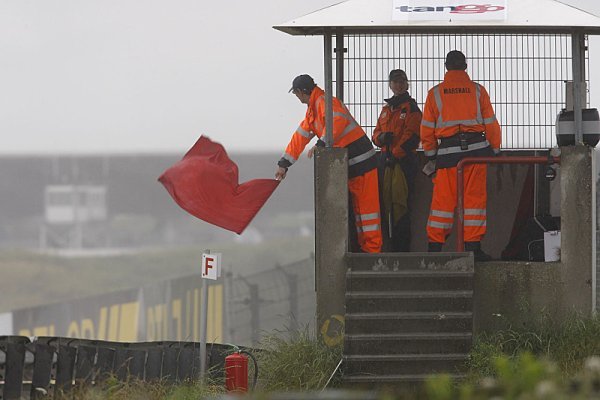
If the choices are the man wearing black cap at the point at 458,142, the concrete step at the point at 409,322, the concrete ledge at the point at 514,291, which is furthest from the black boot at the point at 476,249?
the concrete step at the point at 409,322

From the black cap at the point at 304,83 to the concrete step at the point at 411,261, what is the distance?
1759 mm

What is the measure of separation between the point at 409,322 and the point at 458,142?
73.0 inches

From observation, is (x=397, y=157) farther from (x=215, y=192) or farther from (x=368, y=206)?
(x=215, y=192)

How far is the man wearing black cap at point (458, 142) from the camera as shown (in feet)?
39.6

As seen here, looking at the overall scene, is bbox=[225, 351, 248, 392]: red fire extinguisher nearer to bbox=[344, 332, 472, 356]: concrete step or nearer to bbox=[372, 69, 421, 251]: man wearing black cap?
bbox=[344, 332, 472, 356]: concrete step

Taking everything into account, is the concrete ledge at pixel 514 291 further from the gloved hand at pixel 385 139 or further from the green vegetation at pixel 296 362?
the gloved hand at pixel 385 139

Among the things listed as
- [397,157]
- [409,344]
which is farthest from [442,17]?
[409,344]

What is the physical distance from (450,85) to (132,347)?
150 inches

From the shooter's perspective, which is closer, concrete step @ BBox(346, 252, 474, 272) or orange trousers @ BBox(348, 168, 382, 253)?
concrete step @ BBox(346, 252, 474, 272)

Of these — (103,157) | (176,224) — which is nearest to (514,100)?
(176,224)

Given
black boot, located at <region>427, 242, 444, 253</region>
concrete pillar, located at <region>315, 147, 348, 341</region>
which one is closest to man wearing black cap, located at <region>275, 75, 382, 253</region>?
concrete pillar, located at <region>315, 147, 348, 341</region>

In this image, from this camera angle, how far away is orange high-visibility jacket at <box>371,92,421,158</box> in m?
13.1

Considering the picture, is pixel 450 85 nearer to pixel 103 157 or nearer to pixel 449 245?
pixel 449 245

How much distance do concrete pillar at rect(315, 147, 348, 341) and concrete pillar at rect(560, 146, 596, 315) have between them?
2.01 meters
